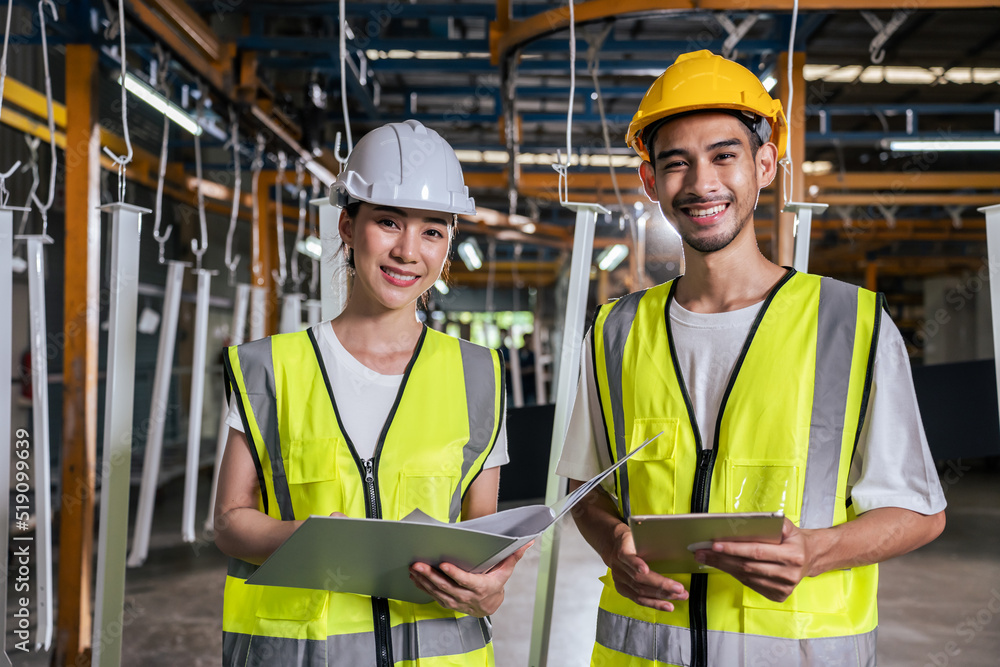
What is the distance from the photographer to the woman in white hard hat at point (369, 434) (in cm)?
155

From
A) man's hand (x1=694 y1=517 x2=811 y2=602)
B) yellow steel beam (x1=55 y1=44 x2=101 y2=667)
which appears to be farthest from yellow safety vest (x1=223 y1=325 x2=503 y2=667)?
yellow steel beam (x1=55 y1=44 x2=101 y2=667)

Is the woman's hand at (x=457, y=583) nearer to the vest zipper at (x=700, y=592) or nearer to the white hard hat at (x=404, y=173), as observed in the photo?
the vest zipper at (x=700, y=592)

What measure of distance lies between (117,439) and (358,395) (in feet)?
2.90

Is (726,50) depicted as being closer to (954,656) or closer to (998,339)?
(998,339)

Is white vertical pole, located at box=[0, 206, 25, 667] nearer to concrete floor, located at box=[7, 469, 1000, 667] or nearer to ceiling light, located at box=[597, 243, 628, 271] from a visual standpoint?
concrete floor, located at box=[7, 469, 1000, 667]

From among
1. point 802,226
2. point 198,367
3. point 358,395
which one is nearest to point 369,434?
point 358,395

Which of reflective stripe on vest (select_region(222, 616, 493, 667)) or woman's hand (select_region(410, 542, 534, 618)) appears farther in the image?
reflective stripe on vest (select_region(222, 616, 493, 667))

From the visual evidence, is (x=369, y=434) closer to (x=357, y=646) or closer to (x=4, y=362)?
(x=357, y=646)

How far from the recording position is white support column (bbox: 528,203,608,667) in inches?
90.0

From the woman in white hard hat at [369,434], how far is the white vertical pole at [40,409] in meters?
1.19

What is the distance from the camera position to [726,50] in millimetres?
4234

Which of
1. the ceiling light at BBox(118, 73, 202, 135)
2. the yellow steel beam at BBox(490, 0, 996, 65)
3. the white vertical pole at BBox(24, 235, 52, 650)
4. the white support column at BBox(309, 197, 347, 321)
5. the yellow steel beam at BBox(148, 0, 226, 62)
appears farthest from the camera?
the ceiling light at BBox(118, 73, 202, 135)

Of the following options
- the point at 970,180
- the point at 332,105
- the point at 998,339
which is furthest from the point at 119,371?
the point at 970,180

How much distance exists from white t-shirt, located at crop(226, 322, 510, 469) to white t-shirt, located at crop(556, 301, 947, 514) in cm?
47
